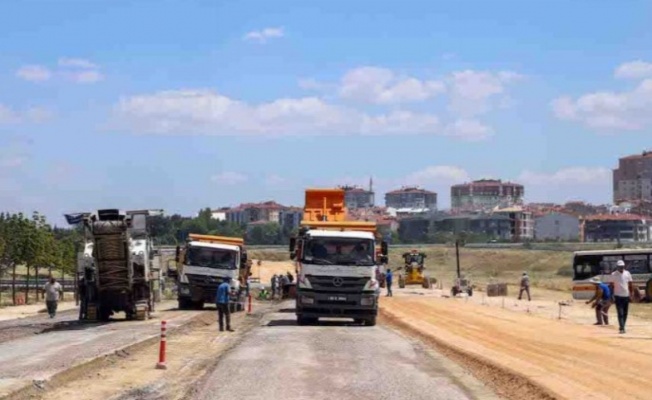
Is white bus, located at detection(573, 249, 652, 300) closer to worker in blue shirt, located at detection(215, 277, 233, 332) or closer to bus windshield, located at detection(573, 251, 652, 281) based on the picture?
bus windshield, located at detection(573, 251, 652, 281)

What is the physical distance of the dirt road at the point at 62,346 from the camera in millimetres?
19391

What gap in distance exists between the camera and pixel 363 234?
31953mm

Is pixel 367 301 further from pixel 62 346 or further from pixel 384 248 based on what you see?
pixel 62 346

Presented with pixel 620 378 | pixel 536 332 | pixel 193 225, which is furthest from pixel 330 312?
pixel 193 225

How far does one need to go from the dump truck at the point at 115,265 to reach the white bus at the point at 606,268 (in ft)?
91.8

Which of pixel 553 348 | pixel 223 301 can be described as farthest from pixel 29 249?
pixel 553 348

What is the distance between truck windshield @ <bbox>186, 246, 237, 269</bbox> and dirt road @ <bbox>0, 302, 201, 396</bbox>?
4425mm

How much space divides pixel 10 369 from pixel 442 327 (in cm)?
1710

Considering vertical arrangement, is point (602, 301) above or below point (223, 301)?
below

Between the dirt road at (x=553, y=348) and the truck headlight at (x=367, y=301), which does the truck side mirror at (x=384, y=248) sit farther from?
the dirt road at (x=553, y=348)

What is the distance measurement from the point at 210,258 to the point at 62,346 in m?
17.4

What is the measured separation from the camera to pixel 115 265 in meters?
34.9

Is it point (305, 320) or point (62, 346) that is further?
point (305, 320)

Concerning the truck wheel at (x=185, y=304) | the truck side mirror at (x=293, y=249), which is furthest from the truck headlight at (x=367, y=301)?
the truck wheel at (x=185, y=304)
